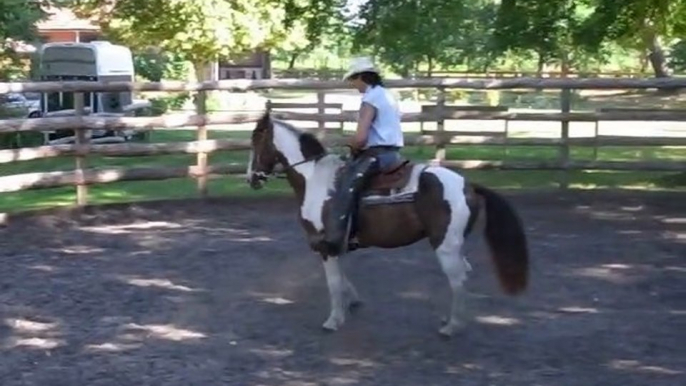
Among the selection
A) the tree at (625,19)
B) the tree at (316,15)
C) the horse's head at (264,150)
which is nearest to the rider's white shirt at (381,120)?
the horse's head at (264,150)

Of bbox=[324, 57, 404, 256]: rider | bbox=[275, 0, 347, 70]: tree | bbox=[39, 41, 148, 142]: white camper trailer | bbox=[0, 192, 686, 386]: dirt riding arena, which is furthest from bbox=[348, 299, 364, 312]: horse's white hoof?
bbox=[39, 41, 148, 142]: white camper trailer

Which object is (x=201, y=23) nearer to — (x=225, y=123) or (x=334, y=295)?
(x=225, y=123)

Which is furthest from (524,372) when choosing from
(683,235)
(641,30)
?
(641,30)

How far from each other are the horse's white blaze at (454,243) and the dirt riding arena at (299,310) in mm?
163

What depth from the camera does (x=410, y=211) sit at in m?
6.57

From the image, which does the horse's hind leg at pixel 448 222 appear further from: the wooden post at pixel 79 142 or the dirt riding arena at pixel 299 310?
the wooden post at pixel 79 142

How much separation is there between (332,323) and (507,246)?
45.7 inches

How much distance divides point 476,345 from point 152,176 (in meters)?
6.71

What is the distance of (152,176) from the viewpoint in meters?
12.2

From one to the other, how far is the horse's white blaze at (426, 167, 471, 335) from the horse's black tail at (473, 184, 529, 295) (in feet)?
0.60

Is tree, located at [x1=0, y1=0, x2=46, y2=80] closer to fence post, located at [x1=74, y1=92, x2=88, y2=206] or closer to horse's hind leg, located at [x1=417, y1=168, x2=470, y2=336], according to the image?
fence post, located at [x1=74, y1=92, x2=88, y2=206]

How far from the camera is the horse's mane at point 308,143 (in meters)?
6.87

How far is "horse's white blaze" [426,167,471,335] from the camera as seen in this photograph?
640cm

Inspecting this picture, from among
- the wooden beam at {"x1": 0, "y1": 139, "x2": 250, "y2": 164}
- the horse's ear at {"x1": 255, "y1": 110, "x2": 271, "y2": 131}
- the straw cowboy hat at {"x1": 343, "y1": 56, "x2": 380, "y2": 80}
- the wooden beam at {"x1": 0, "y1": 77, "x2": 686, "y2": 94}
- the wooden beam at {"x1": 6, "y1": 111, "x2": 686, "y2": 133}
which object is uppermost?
the straw cowboy hat at {"x1": 343, "y1": 56, "x2": 380, "y2": 80}
